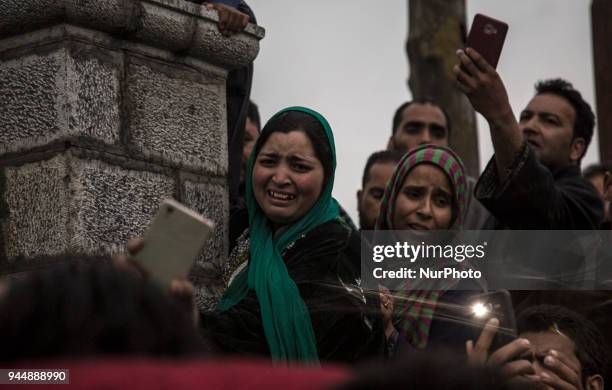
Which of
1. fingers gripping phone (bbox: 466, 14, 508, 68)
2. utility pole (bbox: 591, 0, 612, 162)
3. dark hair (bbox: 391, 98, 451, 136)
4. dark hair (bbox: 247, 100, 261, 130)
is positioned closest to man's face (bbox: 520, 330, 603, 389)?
fingers gripping phone (bbox: 466, 14, 508, 68)

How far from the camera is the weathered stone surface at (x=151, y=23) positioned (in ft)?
13.1

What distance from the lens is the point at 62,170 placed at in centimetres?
388

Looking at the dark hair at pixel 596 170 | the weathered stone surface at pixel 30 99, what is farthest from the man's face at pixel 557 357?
the dark hair at pixel 596 170

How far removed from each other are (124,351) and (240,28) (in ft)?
11.0

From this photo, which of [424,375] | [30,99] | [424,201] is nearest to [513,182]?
[424,201]

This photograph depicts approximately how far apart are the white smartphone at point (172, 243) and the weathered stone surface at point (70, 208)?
176 cm

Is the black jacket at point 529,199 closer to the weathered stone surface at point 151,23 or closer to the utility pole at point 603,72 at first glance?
the weathered stone surface at point 151,23

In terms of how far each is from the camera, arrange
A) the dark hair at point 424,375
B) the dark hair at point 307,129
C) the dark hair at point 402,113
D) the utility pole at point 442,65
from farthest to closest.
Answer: the utility pole at point 442,65, the dark hair at point 402,113, the dark hair at point 307,129, the dark hair at point 424,375

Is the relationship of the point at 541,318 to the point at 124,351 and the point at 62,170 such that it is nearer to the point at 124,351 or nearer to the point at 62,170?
the point at 62,170

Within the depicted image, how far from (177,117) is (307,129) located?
1.55 feet

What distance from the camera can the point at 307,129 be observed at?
4.27 meters

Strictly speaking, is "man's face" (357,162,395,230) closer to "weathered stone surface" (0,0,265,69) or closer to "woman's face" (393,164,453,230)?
"woman's face" (393,164,453,230)

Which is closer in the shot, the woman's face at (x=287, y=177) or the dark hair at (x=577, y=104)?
the woman's face at (x=287, y=177)

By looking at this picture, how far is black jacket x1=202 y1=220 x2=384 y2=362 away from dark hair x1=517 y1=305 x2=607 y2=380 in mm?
486
